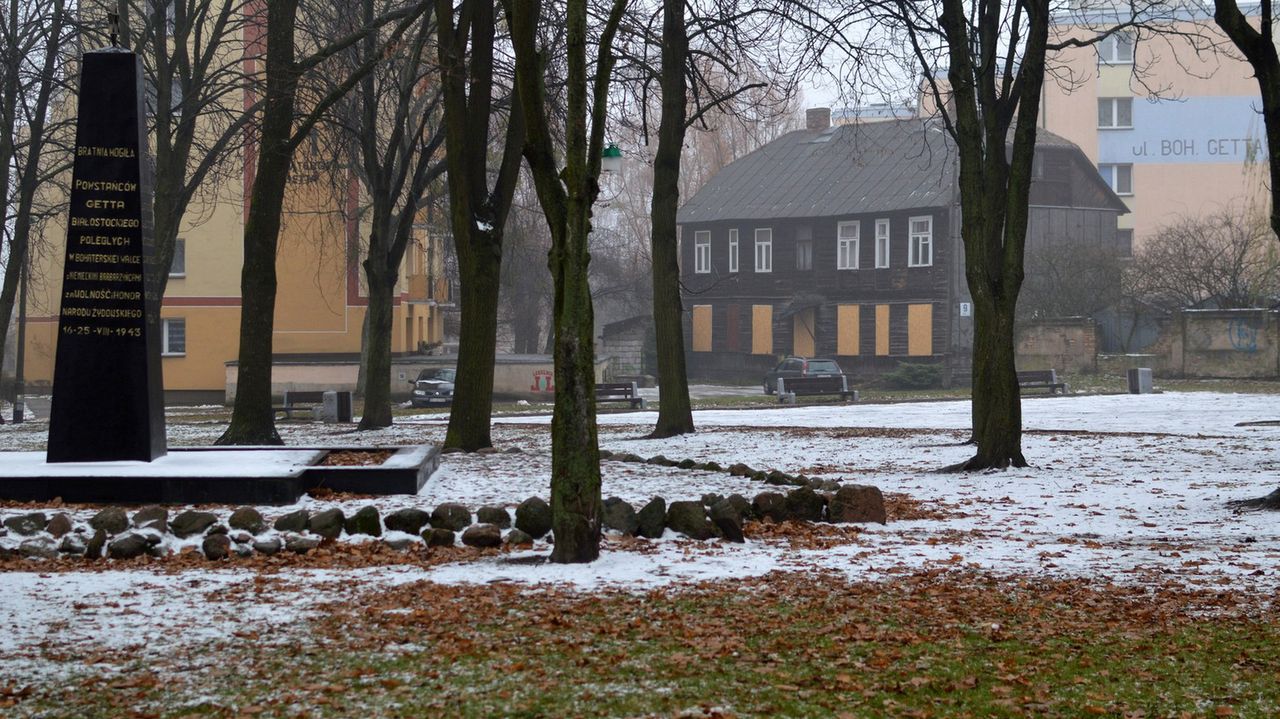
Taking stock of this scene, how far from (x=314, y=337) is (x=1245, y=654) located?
136 ft

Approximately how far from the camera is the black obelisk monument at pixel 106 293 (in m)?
12.1

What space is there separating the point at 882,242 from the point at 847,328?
12.2 ft

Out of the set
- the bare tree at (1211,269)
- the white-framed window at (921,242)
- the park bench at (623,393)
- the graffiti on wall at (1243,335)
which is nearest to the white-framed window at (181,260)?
the park bench at (623,393)

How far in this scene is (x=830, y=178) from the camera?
59.6 metres

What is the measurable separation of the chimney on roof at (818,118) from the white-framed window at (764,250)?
7.73 metres

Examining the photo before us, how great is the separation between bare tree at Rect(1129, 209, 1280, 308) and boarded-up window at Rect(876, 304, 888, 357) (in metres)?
9.84

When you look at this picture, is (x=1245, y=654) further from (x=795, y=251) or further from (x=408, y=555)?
(x=795, y=251)

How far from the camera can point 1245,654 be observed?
6703 millimetres

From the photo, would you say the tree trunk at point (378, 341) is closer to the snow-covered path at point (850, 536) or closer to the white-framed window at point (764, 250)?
the snow-covered path at point (850, 536)

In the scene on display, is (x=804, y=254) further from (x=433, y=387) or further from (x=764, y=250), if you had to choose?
(x=433, y=387)

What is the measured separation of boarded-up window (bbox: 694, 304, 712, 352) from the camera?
6116 centimetres

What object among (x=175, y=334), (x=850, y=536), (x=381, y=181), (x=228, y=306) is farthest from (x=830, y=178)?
(x=850, y=536)

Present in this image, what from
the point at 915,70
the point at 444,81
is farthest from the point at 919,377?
the point at 444,81

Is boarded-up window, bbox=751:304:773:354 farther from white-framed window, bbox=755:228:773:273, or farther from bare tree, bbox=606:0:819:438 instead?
bare tree, bbox=606:0:819:438
